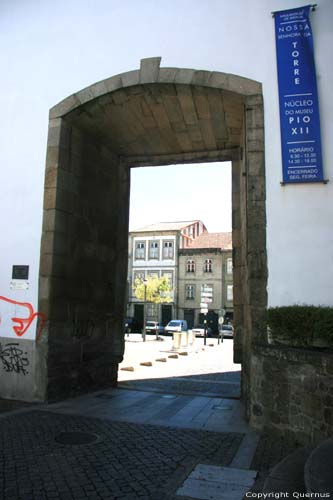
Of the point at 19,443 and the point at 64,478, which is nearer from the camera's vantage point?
the point at 64,478

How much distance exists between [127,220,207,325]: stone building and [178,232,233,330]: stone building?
36.1 inches

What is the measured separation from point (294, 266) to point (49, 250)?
4585 mm

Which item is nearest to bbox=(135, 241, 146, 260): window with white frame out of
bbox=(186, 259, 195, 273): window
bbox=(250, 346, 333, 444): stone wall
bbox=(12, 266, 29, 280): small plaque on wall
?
bbox=(186, 259, 195, 273): window

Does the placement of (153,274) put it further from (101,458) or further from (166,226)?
(101,458)

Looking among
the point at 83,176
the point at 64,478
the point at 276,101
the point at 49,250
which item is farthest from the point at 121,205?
the point at 64,478

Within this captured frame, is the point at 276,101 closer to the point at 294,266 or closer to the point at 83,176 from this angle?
the point at 294,266

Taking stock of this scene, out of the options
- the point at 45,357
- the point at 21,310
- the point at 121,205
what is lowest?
the point at 45,357

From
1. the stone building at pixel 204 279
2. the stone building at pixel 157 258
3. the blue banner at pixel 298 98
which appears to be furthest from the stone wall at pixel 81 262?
the stone building at pixel 157 258

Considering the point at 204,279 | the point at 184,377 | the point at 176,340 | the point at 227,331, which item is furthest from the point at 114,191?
the point at 204,279

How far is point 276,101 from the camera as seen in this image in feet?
23.9

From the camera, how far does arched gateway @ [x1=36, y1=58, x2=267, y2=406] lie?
7.36 meters

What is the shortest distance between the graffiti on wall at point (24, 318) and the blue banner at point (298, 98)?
519 centimetres

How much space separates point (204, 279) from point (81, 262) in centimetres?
3871

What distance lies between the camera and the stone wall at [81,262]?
8.13 m
